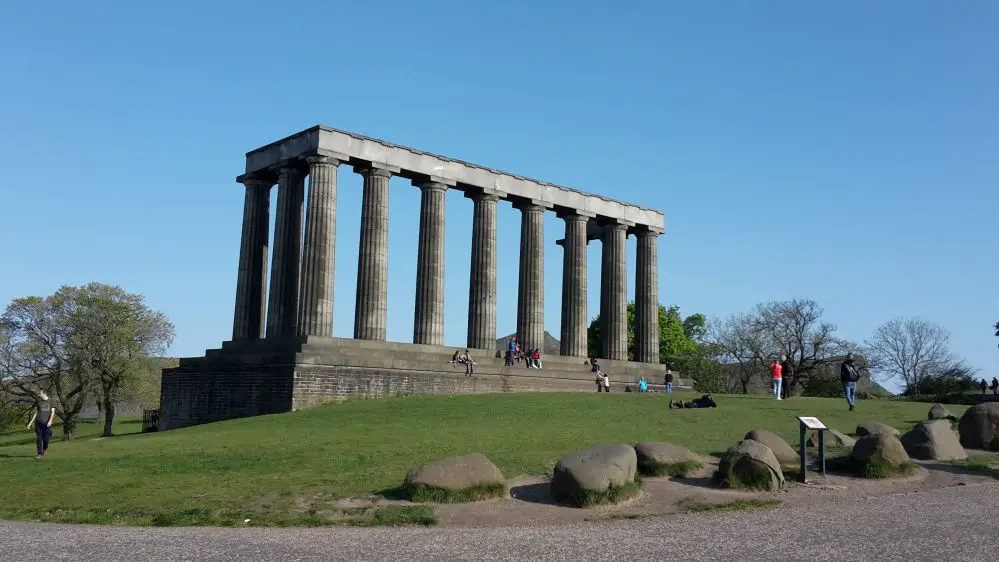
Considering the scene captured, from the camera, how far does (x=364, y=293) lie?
47594mm

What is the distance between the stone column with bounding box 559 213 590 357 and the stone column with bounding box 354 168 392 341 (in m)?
15.1

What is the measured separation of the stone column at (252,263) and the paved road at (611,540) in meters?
37.9

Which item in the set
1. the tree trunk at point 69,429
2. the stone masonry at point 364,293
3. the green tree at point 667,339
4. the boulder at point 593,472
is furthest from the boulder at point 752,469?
the green tree at point 667,339

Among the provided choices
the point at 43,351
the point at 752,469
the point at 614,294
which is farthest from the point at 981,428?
the point at 43,351

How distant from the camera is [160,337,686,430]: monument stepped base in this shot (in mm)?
41625

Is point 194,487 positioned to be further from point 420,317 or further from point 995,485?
point 420,317

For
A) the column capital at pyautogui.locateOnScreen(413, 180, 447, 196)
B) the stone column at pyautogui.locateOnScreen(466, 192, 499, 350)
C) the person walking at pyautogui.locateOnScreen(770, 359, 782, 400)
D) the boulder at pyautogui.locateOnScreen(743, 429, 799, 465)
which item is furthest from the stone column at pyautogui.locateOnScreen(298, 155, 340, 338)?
the boulder at pyautogui.locateOnScreen(743, 429, 799, 465)

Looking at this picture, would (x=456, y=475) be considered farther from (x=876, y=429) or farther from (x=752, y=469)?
(x=876, y=429)

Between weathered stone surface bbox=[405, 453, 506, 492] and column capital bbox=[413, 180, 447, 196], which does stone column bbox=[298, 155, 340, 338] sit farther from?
weathered stone surface bbox=[405, 453, 506, 492]

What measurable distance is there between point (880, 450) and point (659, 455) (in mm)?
4925

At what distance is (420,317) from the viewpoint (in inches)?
1970

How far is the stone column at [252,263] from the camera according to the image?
52438mm

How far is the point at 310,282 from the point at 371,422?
16466mm

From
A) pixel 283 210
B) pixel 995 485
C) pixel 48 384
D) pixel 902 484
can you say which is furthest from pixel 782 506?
pixel 48 384
